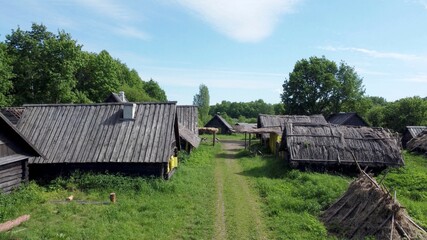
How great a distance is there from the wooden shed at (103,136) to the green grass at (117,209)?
91cm

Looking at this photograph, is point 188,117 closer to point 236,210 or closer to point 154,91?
point 236,210

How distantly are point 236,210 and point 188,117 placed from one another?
2238cm

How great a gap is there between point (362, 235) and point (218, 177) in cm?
1178

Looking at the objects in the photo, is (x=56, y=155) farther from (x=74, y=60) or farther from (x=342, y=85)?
(x=342, y=85)

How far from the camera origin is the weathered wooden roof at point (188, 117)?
3547 cm

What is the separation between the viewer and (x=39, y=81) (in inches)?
1688

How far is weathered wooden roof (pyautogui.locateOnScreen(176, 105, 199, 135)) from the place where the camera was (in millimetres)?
35469

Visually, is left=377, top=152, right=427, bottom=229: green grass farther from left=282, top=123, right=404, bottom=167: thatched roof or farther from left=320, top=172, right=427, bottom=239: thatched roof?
left=282, top=123, right=404, bottom=167: thatched roof

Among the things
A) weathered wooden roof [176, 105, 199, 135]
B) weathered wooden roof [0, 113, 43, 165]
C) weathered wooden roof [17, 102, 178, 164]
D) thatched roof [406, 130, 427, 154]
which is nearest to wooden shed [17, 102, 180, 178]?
weathered wooden roof [17, 102, 178, 164]

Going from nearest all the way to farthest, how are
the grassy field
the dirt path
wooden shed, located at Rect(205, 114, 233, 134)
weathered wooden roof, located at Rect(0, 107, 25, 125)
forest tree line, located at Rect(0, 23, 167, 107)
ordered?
1. the grassy field
2. the dirt path
3. weathered wooden roof, located at Rect(0, 107, 25, 125)
4. forest tree line, located at Rect(0, 23, 167, 107)
5. wooden shed, located at Rect(205, 114, 233, 134)

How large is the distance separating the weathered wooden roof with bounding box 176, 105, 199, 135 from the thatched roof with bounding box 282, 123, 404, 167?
1349 centimetres

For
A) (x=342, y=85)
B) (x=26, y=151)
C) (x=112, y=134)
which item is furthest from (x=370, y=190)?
(x=342, y=85)

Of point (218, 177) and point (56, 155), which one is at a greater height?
point (56, 155)

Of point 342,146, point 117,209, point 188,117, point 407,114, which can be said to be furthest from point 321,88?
point 117,209
